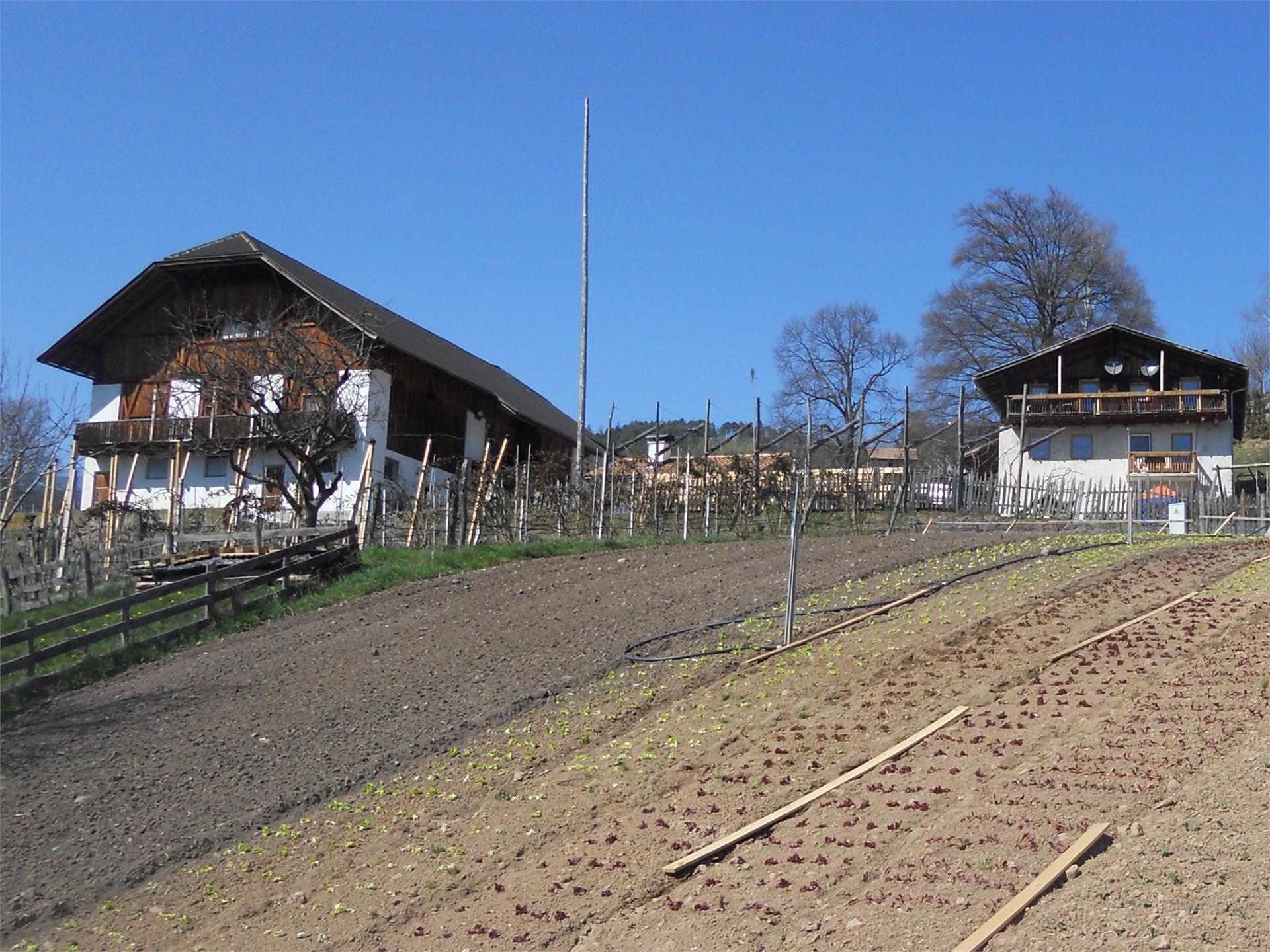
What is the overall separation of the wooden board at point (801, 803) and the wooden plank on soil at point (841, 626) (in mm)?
3342

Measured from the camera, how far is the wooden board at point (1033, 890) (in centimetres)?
738

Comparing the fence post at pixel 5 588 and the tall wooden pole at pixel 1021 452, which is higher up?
the tall wooden pole at pixel 1021 452

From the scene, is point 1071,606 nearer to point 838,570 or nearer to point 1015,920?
point 838,570

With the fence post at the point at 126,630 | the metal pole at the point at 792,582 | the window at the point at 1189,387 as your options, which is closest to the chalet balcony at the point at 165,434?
the fence post at the point at 126,630

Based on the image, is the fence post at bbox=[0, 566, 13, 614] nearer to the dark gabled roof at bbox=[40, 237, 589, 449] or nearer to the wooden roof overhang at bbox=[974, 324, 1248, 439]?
the dark gabled roof at bbox=[40, 237, 589, 449]

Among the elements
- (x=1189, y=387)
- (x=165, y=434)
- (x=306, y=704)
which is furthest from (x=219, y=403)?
(x=1189, y=387)

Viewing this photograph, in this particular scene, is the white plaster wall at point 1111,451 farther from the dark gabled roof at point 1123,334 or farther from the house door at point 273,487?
the house door at point 273,487

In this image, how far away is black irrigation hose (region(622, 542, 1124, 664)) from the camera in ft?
50.2

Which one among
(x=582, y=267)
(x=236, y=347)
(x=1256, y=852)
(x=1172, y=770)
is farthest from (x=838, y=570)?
(x=582, y=267)

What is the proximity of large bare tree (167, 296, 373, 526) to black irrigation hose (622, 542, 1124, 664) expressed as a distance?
10.7m

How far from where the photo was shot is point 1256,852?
8.09m

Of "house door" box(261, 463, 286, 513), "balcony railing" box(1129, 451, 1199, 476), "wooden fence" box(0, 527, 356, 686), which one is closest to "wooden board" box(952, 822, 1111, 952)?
"wooden fence" box(0, 527, 356, 686)

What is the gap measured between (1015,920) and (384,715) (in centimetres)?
791

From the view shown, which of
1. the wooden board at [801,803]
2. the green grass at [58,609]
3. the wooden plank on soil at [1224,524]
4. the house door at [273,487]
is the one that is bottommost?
the wooden board at [801,803]
